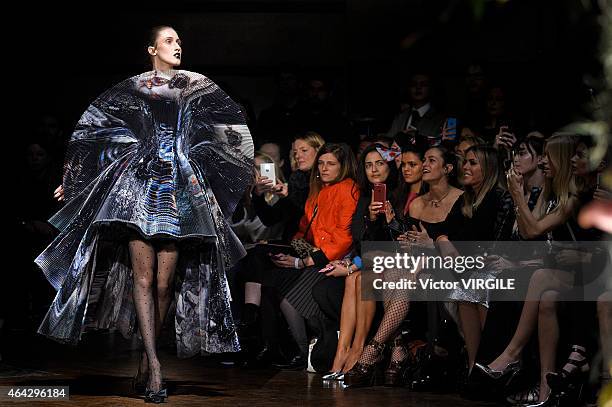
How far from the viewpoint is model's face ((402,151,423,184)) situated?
20.2 feet

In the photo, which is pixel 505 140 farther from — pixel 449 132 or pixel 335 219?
pixel 335 219

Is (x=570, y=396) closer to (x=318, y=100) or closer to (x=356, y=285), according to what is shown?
(x=356, y=285)

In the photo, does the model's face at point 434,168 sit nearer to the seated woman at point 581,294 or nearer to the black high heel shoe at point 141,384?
the seated woman at point 581,294

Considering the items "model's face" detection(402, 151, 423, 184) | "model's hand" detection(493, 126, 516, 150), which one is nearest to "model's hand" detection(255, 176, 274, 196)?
"model's face" detection(402, 151, 423, 184)

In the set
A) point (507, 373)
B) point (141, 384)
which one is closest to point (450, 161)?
point (507, 373)

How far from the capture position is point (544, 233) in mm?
5070

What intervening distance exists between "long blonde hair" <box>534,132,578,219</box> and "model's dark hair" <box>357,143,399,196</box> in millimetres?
1370

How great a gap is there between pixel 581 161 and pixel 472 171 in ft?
2.68

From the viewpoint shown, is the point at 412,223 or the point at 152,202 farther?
the point at 412,223

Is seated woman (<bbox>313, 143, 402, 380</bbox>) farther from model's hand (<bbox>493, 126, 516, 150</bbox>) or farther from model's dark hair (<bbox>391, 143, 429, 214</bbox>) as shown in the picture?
model's hand (<bbox>493, 126, 516, 150</bbox>)

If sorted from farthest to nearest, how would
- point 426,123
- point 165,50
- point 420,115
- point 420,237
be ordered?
point 420,115, point 426,123, point 420,237, point 165,50

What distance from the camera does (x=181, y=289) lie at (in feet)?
17.2

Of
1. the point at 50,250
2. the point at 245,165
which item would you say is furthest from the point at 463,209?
the point at 50,250

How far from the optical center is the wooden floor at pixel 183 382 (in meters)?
5.05
